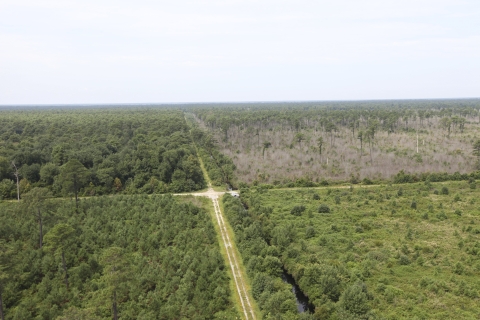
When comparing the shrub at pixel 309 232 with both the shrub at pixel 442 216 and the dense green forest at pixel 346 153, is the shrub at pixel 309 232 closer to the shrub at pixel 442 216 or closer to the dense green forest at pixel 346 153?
the shrub at pixel 442 216

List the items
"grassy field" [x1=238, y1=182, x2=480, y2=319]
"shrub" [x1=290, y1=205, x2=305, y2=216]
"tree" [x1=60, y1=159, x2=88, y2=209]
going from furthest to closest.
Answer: "shrub" [x1=290, y1=205, x2=305, y2=216], "tree" [x1=60, y1=159, x2=88, y2=209], "grassy field" [x1=238, y1=182, x2=480, y2=319]

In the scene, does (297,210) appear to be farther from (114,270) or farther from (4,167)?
(4,167)

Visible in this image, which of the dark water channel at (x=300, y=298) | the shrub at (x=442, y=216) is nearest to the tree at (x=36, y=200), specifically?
the dark water channel at (x=300, y=298)

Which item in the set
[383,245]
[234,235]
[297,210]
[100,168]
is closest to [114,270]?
[234,235]

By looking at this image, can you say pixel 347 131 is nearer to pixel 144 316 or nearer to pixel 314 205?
pixel 314 205

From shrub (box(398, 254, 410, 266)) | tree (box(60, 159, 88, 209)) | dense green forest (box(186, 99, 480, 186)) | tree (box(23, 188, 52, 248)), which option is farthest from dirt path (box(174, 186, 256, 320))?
tree (box(23, 188, 52, 248))

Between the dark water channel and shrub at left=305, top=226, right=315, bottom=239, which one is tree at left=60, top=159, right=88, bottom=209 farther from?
shrub at left=305, top=226, right=315, bottom=239
